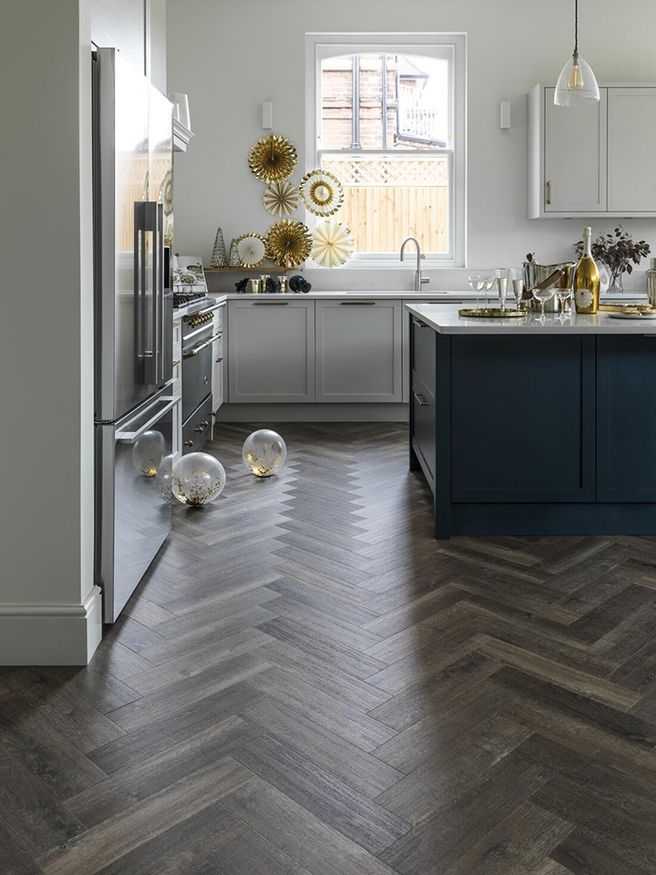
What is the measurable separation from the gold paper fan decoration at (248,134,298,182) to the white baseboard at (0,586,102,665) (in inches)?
195

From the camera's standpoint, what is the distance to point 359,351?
6383 mm

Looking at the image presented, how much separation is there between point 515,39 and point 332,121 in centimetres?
146

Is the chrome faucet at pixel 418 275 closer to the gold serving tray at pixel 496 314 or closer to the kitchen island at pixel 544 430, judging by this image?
the gold serving tray at pixel 496 314

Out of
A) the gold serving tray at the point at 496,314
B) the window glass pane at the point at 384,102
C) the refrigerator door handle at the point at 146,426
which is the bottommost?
the refrigerator door handle at the point at 146,426

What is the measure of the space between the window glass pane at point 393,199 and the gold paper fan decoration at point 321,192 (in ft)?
0.39

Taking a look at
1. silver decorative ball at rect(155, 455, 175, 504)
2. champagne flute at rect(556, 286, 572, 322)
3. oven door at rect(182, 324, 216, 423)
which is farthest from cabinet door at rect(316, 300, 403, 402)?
silver decorative ball at rect(155, 455, 175, 504)

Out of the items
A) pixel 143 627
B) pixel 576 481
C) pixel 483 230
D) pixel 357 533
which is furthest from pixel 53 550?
pixel 483 230

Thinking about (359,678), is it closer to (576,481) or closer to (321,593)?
(321,593)

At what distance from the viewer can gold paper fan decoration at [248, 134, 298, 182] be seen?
6.68 meters

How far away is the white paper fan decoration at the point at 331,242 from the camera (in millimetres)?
6844

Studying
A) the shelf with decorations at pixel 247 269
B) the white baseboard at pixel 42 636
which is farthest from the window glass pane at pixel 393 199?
the white baseboard at pixel 42 636

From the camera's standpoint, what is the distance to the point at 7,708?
2.12 meters


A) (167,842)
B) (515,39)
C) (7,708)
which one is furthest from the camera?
(515,39)

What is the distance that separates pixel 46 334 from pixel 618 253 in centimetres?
528
